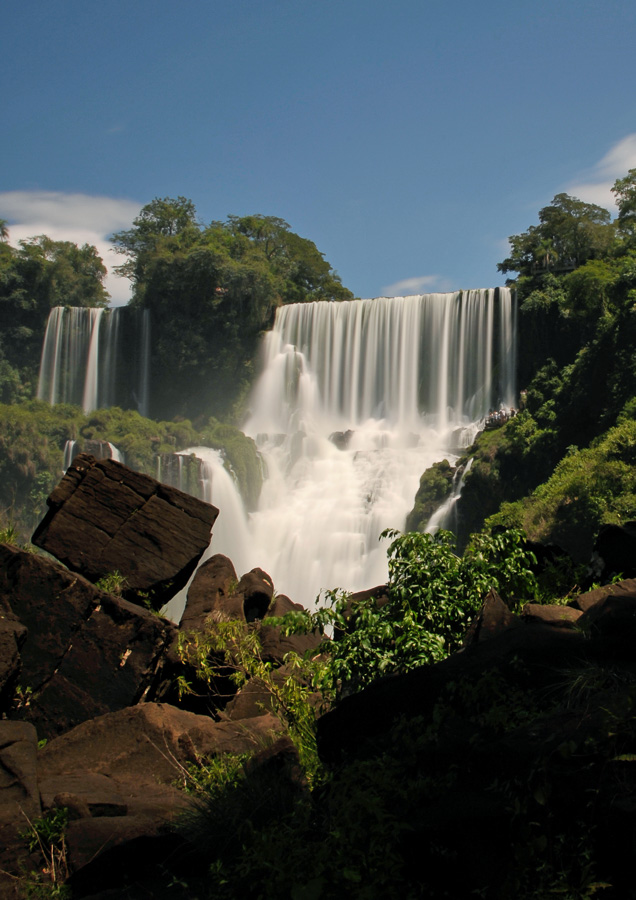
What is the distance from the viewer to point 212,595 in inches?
349

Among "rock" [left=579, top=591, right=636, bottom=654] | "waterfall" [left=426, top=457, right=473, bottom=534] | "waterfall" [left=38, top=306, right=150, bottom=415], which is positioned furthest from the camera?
"waterfall" [left=38, top=306, right=150, bottom=415]

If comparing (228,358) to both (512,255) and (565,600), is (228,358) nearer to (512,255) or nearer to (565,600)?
(512,255)

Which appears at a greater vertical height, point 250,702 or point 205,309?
point 205,309

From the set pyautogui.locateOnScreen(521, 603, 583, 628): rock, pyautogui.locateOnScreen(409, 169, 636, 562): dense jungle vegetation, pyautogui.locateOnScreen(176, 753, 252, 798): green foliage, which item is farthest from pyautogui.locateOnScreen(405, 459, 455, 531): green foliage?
pyautogui.locateOnScreen(176, 753, 252, 798): green foliage

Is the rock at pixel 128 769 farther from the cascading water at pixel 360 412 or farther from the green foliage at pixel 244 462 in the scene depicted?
the green foliage at pixel 244 462

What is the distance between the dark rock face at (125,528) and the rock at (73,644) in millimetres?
946

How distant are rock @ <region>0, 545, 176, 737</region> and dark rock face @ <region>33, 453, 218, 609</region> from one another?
0.95m

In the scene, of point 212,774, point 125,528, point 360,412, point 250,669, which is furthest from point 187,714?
point 360,412

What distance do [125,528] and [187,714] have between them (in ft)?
7.38

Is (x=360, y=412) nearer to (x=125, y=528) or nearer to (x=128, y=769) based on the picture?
(x=125, y=528)

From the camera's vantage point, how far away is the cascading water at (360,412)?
2828 cm

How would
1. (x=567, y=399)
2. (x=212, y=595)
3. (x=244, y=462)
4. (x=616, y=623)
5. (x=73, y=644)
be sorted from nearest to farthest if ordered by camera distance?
1. (x=616, y=623)
2. (x=73, y=644)
3. (x=212, y=595)
4. (x=567, y=399)
5. (x=244, y=462)

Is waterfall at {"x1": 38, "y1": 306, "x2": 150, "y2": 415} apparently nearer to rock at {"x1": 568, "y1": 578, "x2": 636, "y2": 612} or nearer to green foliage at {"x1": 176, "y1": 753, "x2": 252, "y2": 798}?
green foliage at {"x1": 176, "y1": 753, "x2": 252, "y2": 798}

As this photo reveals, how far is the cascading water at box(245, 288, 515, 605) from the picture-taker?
28281mm
